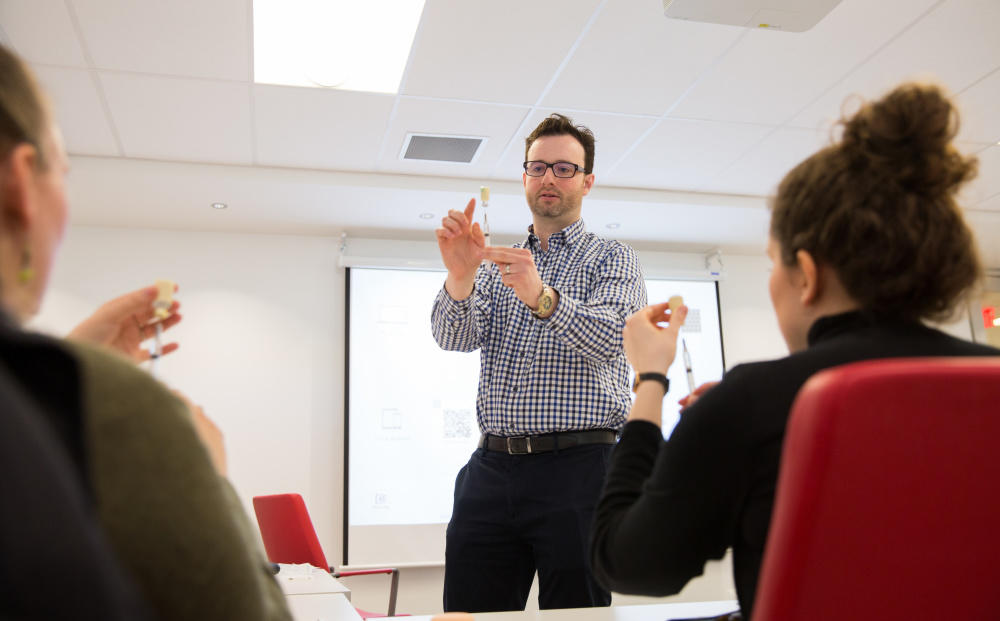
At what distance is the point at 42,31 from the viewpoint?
9.46 feet

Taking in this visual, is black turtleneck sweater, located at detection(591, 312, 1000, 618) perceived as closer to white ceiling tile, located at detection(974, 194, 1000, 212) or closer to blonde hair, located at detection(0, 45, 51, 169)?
blonde hair, located at detection(0, 45, 51, 169)

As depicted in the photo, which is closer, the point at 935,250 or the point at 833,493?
the point at 833,493

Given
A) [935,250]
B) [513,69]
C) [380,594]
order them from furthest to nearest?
[380,594], [513,69], [935,250]

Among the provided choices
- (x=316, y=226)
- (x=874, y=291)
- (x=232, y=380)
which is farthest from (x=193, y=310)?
(x=874, y=291)

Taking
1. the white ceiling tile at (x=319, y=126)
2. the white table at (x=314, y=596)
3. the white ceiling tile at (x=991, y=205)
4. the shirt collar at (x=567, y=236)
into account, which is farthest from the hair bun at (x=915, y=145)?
the white ceiling tile at (x=991, y=205)

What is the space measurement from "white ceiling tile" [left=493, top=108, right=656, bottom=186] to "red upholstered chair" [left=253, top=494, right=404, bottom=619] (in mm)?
2046

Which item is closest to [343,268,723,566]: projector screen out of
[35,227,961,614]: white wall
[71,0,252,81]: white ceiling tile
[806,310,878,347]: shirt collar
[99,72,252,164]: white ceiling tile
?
[35,227,961,614]: white wall

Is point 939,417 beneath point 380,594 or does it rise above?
above

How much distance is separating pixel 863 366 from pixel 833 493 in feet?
0.35

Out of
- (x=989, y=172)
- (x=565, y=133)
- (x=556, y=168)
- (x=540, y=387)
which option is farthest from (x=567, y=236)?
(x=989, y=172)

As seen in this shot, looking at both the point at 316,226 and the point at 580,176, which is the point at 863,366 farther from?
the point at 316,226

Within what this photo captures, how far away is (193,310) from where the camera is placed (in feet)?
15.8

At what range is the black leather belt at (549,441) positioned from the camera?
75.2 inches

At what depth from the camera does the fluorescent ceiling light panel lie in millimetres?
3072
